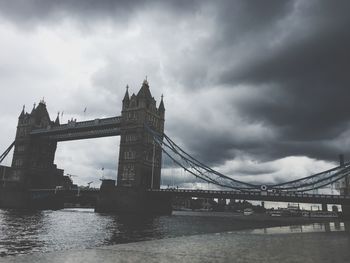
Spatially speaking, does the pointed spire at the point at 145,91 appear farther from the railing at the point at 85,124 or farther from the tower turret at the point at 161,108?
the railing at the point at 85,124

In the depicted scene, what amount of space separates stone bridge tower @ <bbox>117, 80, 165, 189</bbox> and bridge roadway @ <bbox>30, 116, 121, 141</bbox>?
5.34m

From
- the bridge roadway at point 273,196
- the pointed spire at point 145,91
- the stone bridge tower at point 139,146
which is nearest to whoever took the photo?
the bridge roadway at point 273,196

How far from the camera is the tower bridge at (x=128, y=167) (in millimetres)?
81188

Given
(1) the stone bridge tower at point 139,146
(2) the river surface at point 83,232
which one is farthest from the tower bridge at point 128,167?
(2) the river surface at point 83,232

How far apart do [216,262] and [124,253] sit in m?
3.21

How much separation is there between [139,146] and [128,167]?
6747 mm

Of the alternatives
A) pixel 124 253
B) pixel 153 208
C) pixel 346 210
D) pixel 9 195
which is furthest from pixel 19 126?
pixel 124 253

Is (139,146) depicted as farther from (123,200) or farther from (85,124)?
(85,124)

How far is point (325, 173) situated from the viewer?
82.0 meters

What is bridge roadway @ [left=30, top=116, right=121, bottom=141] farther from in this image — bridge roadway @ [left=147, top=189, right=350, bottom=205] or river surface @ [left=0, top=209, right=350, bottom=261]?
river surface @ [left=0, top=209, right=350, bottom=261]

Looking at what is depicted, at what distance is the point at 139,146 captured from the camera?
96500mm

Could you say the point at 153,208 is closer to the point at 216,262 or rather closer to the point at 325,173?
the point at 325,173

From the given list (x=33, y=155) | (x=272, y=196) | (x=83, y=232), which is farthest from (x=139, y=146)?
(x=83, y=232)

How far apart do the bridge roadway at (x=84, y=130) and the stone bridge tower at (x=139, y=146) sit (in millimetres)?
5336
